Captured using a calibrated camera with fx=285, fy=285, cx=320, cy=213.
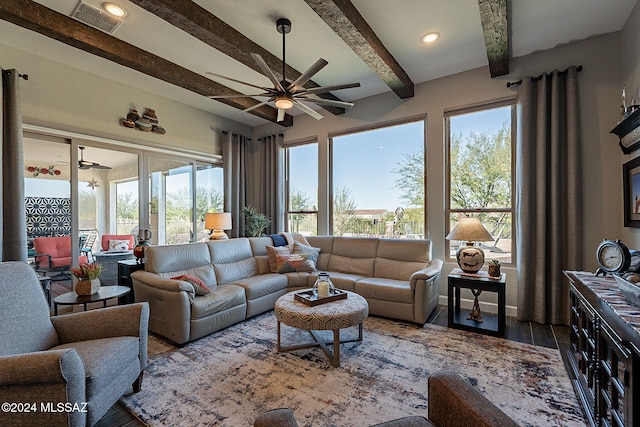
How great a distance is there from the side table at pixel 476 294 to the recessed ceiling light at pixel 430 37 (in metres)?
2.70

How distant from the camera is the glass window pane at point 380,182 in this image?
447cm

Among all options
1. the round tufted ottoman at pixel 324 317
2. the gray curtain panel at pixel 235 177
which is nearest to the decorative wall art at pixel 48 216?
the gray curtain panel at pixel 235 177

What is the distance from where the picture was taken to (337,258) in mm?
4578

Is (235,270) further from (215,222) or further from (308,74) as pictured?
(308,74)

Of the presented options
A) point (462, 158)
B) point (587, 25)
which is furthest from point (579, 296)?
point (587, 25)

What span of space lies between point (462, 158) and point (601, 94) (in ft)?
4.94

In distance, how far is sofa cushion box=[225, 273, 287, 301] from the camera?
139 inches

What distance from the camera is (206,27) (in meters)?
2.67

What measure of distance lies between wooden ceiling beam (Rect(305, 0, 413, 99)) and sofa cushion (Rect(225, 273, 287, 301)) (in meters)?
2.96

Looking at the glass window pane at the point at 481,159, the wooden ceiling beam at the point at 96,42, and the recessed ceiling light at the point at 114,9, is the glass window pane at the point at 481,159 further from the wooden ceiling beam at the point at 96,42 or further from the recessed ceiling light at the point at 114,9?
the recessed ceiling light at the point at 114,9

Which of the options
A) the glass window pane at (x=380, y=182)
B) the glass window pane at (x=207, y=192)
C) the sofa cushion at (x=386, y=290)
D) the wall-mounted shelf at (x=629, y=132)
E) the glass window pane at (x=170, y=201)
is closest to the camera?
the wall-mounted shelf at (x=629, y=132)

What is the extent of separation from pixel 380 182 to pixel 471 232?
6.19ft

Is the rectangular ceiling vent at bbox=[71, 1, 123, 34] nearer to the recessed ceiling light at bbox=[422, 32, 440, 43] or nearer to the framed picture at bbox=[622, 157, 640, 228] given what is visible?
the recessed ceiling light at bbox=[422, 32, 440, 43]

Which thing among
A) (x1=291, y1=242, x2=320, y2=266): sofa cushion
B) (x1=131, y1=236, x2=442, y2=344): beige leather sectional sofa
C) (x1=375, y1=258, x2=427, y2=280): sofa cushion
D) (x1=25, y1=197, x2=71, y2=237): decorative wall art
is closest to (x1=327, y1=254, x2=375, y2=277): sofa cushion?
(x1=131, y1=236, x2=442, y2=344): beige leather sectional sofa
